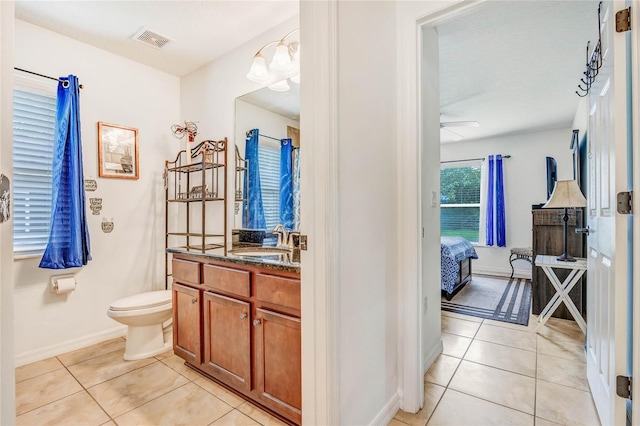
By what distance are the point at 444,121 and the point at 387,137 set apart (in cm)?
344

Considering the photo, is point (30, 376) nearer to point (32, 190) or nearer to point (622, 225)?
point (32, 190)

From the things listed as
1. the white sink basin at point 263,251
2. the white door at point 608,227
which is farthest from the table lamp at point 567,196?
the white sink basin at point 263,251

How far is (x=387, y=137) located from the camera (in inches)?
64.9

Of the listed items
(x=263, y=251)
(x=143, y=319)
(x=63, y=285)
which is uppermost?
(x=263, y=251)

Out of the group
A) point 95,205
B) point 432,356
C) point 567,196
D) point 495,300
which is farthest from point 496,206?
point 95,205

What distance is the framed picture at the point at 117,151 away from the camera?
273cm

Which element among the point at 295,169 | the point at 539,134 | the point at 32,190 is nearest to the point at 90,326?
the point at 32,190

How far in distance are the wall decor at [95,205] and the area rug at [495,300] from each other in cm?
360

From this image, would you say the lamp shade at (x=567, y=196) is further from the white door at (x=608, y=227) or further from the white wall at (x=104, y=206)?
the white wall at (x=104, y=206)

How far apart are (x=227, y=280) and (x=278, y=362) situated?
0.55 m

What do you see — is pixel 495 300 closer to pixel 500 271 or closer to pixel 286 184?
pixel 500 271

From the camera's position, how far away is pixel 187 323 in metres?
2.12

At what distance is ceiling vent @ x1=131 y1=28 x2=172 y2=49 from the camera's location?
2463 millimetres

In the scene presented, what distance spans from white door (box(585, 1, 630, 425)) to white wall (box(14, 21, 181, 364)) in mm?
3380
